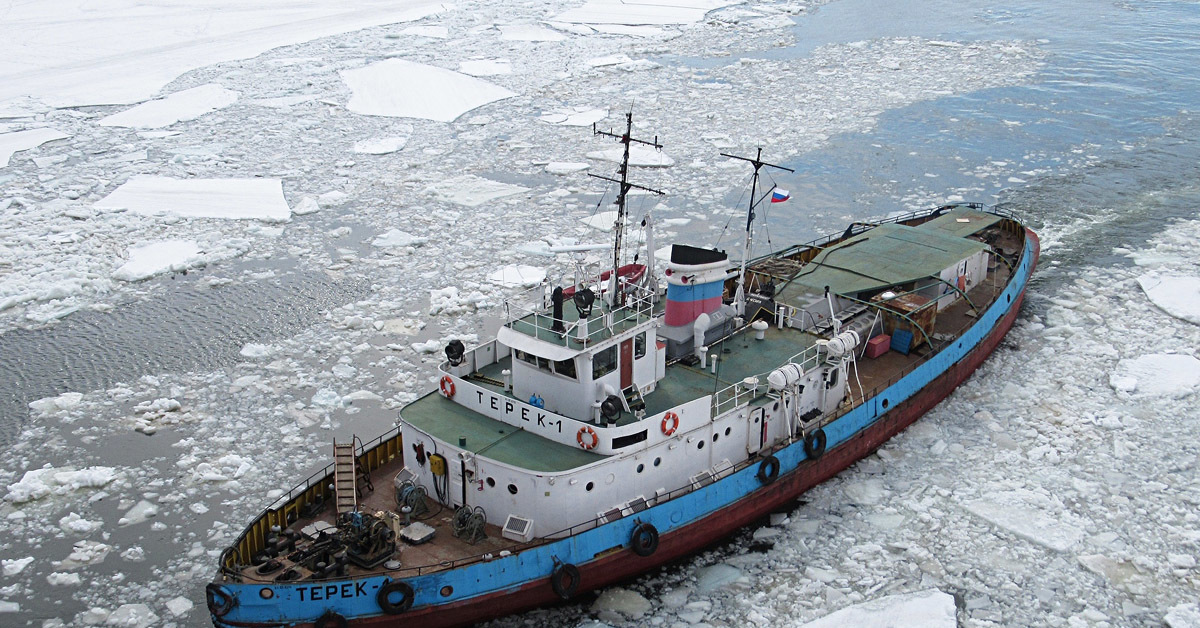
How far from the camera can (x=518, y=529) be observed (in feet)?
40.0

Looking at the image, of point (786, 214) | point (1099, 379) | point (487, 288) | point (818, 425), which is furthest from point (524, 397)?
point (786, 214)

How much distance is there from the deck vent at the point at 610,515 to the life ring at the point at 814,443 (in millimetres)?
3282

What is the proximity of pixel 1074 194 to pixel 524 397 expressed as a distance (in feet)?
63.3

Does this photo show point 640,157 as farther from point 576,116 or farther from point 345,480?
point 345,480

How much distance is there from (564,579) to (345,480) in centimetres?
306

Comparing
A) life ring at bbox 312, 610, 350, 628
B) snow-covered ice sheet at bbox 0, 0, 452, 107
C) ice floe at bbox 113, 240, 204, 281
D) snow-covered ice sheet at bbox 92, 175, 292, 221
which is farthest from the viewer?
snow-covered ice sheet at bbox 0, 0, 452, 107

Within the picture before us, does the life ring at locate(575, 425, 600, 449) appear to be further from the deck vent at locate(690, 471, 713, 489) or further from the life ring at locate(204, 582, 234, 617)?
the life ring at locate(204, 582, 234, 617)

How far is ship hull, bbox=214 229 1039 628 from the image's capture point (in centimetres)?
1166

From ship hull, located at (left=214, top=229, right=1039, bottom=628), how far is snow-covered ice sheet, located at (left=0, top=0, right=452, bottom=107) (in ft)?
89.8

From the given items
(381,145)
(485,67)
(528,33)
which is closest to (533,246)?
(381,145)

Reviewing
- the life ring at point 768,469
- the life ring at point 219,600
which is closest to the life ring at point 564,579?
the life ring at point 768,469

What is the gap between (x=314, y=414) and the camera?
16688mm

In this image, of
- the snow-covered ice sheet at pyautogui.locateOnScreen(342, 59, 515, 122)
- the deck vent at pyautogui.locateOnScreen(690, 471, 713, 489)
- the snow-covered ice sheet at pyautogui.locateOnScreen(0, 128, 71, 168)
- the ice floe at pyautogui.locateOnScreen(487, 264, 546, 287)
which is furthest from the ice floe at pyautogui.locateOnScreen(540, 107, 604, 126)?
the deck vent at pyautogui.locateOnScreen(690, 471, 713, 489)

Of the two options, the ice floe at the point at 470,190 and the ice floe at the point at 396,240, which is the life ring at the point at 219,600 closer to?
the ice floe at the point at 396,240
